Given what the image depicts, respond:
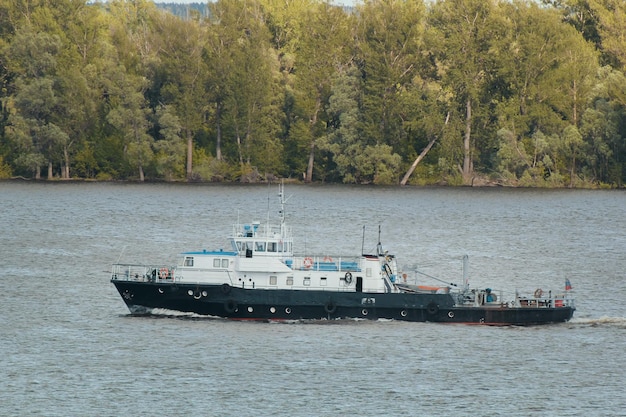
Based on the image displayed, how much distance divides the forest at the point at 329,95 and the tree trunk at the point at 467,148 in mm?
198

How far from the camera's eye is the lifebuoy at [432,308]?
2997 inches

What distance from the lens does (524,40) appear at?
177m

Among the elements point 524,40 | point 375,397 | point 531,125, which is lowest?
point 375,397

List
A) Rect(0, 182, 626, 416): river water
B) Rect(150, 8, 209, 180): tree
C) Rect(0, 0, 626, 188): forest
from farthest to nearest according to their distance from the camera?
1. Rect(150, 8, 209, 180): tree
2. Rect(0, 0, 626, 188): forest
3. Rect(0, 182, 626, 416): river water

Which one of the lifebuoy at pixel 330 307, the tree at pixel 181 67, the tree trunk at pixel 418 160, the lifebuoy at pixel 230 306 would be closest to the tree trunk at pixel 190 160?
the tree at pixel 181 67

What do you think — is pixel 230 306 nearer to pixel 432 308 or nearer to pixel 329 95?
pixel 432 308

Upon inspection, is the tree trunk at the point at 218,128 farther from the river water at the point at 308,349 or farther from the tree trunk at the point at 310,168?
the river water at the point at 308,349

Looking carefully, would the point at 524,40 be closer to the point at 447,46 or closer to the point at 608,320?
the point at 447,46

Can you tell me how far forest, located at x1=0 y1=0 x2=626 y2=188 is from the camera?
179 m

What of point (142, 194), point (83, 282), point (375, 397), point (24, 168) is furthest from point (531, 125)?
point (375, 397)

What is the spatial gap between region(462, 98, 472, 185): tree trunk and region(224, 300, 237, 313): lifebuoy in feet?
363

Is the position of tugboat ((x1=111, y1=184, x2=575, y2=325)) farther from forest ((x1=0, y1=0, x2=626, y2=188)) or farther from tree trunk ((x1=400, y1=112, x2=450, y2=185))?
tree trunk ((x1=400, y1=112, x2=450, y2=185))

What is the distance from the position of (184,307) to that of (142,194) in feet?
329

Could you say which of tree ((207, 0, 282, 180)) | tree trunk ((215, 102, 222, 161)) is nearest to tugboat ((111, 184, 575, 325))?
tree ((207, 0, 282, 180))
